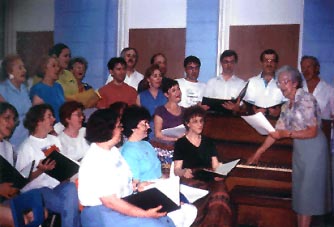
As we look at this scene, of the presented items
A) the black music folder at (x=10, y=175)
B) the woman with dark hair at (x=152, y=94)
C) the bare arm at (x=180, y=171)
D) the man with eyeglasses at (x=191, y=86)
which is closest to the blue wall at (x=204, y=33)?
the man with eyeglasses at (x=191, y=86)

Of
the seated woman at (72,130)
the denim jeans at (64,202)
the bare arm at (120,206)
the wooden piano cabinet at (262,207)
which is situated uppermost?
the seated woman at (72,130)

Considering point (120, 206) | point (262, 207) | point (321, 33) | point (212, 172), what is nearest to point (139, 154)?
point (212, 172)

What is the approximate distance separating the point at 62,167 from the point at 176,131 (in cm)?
81

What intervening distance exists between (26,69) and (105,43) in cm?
75

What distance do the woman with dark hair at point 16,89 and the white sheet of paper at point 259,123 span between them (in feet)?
4.91

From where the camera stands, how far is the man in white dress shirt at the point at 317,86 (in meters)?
3.09

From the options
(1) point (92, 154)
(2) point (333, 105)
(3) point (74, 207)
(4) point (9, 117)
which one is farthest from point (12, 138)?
(2) point (333, 105)

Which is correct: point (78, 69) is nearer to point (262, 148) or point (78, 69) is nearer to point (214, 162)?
point (214, 162)

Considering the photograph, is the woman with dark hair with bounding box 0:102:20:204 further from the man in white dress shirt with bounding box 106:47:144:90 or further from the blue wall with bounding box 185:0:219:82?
the blue wall with bounding box 185:0:219:82

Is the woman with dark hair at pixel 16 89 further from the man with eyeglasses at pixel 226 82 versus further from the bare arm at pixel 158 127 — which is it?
the man with eyeglasses at pixel 226 82

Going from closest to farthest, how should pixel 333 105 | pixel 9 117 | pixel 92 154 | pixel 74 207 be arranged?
pixel 92 154, pixel 74 207, pixel 9 117, pixel 333 105

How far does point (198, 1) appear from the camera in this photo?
3350 mm

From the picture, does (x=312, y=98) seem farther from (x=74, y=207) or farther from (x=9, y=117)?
(x=9, y=117)

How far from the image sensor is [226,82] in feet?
10.8
